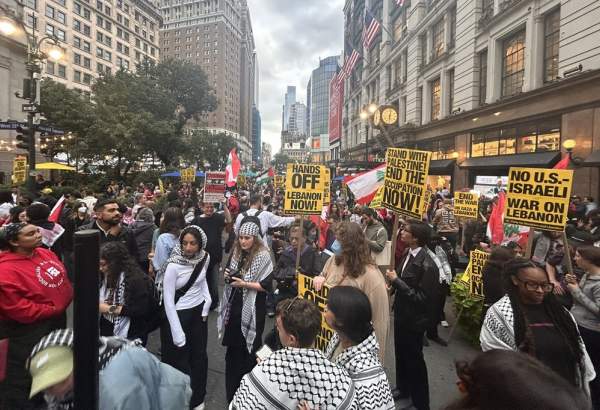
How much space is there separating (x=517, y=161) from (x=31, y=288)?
19.2 m

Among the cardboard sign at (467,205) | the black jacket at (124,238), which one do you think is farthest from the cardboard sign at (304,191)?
the cardboard sign at (467,205)

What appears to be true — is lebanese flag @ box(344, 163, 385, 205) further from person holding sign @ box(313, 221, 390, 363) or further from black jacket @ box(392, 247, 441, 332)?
person holding sign @ box(313, 221, 390, 363)

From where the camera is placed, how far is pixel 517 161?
1688 cm

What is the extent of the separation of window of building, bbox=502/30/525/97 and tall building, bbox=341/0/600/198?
0.05m

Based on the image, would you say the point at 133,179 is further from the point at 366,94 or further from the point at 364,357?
the point at 364,357

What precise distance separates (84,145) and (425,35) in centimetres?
2797

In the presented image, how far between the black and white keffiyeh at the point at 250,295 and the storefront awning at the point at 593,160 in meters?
14.0

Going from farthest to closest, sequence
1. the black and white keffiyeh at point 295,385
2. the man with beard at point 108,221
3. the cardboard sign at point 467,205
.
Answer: the cardboard sign at point 467,205, the man with beard at point 108,221, the black and white keffiyeh at point 295,385

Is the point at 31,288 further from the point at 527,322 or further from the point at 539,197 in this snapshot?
the point at 539,197

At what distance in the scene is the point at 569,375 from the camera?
Result: 2650 mm

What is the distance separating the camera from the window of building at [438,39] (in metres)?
24.5

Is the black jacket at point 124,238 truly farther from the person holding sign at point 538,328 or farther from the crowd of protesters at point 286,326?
the person holding sign at point 538,328

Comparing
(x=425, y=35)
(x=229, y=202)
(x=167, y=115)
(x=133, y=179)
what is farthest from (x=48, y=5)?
(x=229, y=202)

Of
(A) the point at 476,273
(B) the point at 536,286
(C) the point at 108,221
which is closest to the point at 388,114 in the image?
(A) the point at 476,273
